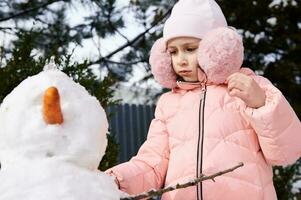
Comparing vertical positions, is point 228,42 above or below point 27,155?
above

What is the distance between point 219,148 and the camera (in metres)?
1.83

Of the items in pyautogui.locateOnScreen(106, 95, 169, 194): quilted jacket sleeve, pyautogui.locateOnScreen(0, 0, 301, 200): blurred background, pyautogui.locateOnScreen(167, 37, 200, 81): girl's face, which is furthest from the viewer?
pyautogui.locateOnScreen(0, 0, 301, 200): blurred background

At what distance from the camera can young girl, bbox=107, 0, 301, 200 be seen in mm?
1773

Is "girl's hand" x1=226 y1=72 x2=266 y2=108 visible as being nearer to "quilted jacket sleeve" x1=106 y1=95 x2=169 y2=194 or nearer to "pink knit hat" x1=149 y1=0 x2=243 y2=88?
"pink knit hat" x1=149 y1=0 x2=243 y2=88

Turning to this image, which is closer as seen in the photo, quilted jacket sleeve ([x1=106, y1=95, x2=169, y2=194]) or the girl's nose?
quilted jacket sleeve ([x1=106, y1=95, x2=169, y2=194])

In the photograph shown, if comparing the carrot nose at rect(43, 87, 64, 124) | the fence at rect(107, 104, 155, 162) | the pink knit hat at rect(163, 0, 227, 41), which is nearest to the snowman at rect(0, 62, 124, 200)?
the carrot nose at rect(43, 87, 64, 124)

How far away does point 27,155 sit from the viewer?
131cm

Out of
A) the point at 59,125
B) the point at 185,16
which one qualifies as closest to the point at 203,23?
the point at 185,16

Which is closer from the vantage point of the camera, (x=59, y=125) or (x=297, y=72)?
(x=59, y=125)

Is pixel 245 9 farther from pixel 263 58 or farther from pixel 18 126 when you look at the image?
pixel 18 126

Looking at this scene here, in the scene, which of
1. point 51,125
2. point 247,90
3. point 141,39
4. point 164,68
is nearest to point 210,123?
point 247,90

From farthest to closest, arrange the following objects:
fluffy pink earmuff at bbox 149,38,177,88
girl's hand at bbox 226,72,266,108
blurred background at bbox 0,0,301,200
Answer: blurred background at bbox 0,0,301,200 < fluffy pink earmuff at bbox 149,38,177,88 < girl's hand at bbox 226,72,266,108

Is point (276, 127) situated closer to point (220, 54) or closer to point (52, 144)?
point (220, 54)

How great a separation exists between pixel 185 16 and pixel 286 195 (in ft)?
12.4
